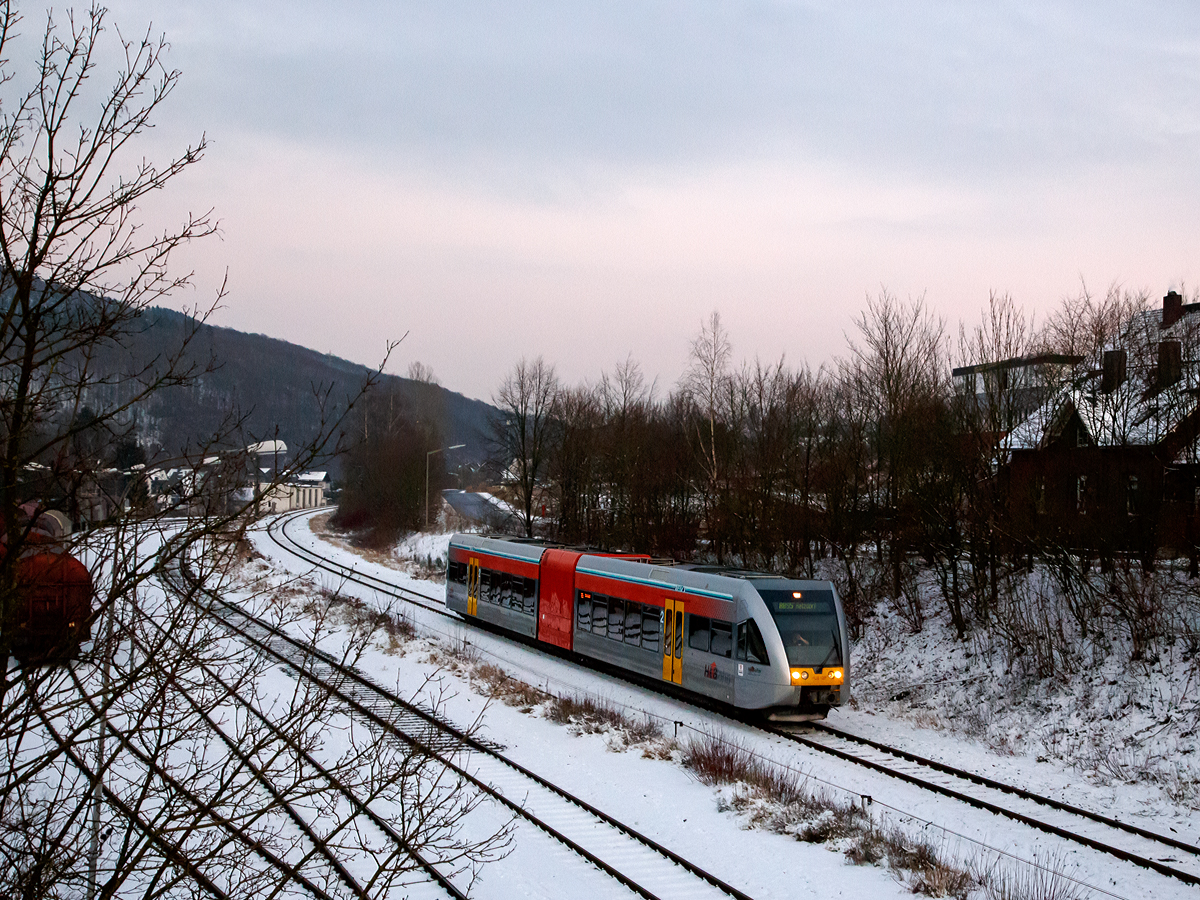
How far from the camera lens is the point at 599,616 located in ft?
71.4

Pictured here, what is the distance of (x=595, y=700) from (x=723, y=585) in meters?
3.96

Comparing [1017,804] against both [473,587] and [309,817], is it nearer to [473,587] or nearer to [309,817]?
[309,817]

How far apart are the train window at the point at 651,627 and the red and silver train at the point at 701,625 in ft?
0.07

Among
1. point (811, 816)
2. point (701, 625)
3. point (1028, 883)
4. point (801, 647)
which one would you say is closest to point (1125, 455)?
point (801, 647)

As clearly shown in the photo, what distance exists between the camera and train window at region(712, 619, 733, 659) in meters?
17.3

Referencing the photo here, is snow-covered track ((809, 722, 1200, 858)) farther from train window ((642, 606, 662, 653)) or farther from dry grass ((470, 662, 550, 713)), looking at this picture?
dry grass ((470, 662, 550, 713))

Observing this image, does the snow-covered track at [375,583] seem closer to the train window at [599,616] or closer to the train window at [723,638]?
the train window at [599,616]

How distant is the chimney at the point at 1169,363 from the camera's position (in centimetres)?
2105

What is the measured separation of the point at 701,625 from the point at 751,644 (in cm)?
157

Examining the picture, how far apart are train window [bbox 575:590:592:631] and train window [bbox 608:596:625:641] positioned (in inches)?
34.8

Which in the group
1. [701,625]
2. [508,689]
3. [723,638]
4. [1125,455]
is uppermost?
[1125,455]

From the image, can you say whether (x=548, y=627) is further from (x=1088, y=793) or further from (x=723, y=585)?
(x=1088, y=793)

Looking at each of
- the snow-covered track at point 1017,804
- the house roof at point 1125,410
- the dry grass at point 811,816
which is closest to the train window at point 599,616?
the snow-covered track at point 1017,804

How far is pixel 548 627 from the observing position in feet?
79.2
